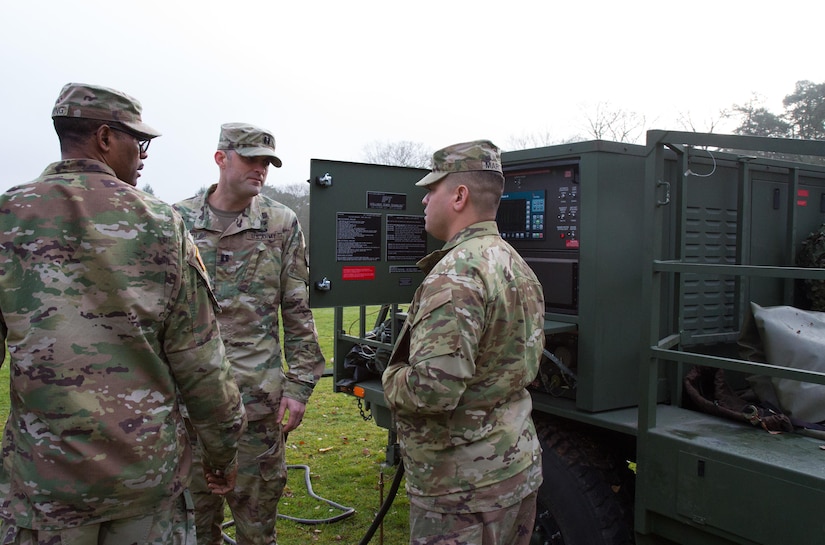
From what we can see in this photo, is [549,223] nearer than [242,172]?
No

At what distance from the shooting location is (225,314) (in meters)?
3.39

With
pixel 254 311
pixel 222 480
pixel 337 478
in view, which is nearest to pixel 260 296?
pixel 254 311

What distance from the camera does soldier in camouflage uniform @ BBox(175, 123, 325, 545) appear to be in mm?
3402

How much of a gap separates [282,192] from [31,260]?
2985cm

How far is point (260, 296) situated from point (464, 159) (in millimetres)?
1368

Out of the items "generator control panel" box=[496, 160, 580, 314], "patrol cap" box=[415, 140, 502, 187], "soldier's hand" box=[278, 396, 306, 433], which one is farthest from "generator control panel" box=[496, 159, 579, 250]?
"soldier's hand" box=[278, 396, 306, 433]

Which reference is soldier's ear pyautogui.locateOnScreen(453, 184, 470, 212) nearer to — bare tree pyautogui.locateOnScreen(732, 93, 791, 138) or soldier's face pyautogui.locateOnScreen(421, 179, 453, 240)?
soldier's face pyautogui.locateOnScreen(421, 179, 453, 240)

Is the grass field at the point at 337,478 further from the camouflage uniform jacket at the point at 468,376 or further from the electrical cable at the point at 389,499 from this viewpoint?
the camouflage uniform jacket at the point at 468,376

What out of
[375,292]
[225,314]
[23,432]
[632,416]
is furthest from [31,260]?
[632,416]

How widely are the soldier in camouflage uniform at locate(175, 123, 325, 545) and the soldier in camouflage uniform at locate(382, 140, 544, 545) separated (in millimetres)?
1039

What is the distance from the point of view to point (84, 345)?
2.10 metres

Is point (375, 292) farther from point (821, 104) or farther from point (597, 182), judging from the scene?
point (821, 104)

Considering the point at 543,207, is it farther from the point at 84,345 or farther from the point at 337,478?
the point at 337,478

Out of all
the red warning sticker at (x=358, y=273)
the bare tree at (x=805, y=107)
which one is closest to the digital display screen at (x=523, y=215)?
the red warning sticker at (x=358, y=273)
